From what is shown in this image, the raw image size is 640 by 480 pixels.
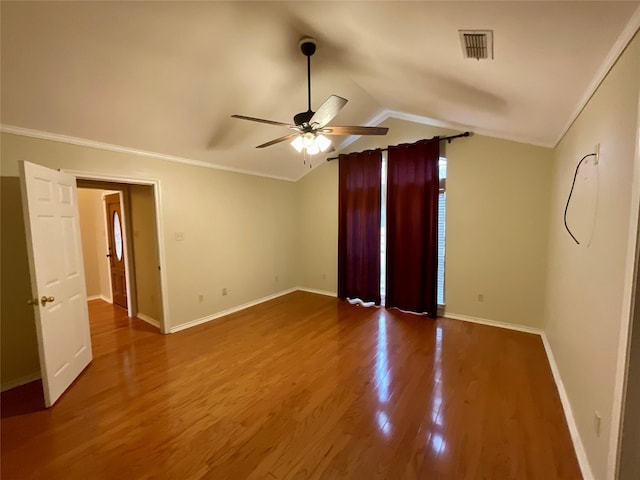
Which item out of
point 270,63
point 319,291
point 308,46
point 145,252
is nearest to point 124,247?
point 145,252

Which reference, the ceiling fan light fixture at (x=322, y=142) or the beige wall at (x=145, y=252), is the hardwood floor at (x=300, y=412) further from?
the ceiling fan light fixture at (x=322, y=142)

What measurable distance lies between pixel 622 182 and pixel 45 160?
175 inches

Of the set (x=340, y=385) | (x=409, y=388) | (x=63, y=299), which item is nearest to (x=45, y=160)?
(x=63, y=299)

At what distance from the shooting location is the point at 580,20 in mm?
1317

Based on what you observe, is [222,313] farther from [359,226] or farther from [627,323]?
[627,323]

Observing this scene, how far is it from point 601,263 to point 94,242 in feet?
23.9

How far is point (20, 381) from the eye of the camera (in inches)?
104

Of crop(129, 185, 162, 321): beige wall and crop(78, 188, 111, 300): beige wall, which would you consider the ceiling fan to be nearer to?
crop(129, 185, 162, 321): beige wall

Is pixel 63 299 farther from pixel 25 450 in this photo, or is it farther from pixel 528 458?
pixel 528 458

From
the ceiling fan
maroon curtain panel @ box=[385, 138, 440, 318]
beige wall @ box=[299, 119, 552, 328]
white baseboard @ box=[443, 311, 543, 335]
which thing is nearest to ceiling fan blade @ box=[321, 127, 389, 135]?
the ceiling fan

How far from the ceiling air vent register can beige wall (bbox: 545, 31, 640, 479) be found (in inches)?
25.4

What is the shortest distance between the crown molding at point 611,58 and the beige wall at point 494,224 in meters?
1.42

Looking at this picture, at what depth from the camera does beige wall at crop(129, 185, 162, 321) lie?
385 cm

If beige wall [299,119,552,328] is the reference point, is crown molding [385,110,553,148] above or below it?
above
